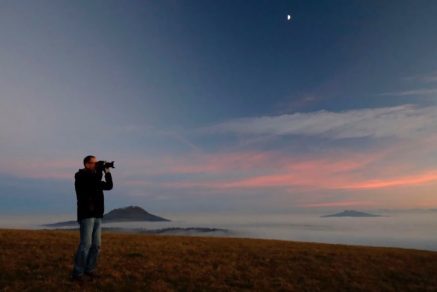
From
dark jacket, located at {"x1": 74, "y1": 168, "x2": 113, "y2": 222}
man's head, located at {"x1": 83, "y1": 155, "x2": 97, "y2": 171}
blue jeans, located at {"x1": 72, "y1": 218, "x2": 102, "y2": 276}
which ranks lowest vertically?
blue jeans, located at {"x1": 72, "y1": 218, "x2": 102, "y2": 276}

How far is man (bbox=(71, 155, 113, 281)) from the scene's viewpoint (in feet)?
36.3

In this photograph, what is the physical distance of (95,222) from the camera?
37.4 ft

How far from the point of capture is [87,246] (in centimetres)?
1106

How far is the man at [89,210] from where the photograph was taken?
11070mm

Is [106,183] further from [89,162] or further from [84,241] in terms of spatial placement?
[84,241]

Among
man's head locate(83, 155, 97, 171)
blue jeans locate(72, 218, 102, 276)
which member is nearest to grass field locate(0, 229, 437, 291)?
blue jeans locate(72, 218, 102, 276)

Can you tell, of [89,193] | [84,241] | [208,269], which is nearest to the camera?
[84,241]

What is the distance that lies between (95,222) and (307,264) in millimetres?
9807

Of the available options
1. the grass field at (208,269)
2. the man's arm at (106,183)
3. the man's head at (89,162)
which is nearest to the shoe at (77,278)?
the grass field at (208,269)

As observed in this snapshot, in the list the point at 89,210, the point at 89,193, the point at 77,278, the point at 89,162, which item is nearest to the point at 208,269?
the point at 77,278

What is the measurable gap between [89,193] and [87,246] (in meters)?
1.47

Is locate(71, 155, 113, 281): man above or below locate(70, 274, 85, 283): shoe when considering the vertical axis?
above

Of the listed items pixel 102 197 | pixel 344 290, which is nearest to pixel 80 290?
pixel 102 197

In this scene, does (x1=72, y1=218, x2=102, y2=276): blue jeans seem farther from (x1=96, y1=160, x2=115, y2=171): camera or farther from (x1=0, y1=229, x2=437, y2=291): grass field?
(x1=96, y1=160, x2=115, y2=171): camera
